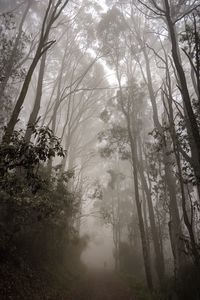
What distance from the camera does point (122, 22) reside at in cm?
1973

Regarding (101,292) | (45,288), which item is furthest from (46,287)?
(101,292)

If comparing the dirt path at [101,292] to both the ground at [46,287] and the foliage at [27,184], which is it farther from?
the foliage at [27,184]

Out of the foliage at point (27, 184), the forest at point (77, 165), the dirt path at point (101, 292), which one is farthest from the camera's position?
the dirt path at point (101, 292)

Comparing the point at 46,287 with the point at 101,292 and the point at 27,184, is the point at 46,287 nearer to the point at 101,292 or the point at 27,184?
the point at 101,292

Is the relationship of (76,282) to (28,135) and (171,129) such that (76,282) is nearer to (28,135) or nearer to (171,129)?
(28,135)

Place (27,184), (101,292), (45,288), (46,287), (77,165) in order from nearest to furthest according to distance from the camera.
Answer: (27,184)
(45,288)
(46,287)
(101,292)
(77,165)

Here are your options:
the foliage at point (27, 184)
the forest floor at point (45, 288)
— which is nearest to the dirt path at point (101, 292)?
the forest floor at point (45, 288)

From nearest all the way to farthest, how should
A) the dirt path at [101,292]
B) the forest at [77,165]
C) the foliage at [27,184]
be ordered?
the foliage at [27,184] → the forest at [77,165] → the dirt path at [101,292]

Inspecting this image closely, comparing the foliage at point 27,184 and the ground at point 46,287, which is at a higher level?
the foliage at point 27,184

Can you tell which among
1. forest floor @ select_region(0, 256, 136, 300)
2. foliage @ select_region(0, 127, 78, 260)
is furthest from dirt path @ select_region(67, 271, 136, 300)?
foliage @ select_region(0, 127, 78, 260)

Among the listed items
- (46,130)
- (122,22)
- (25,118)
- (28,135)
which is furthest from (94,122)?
(46,130)

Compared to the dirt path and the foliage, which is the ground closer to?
the dirt path

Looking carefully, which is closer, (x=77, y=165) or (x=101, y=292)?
(x=101, y=292)

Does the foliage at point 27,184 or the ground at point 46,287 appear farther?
the ground at point 46,287
